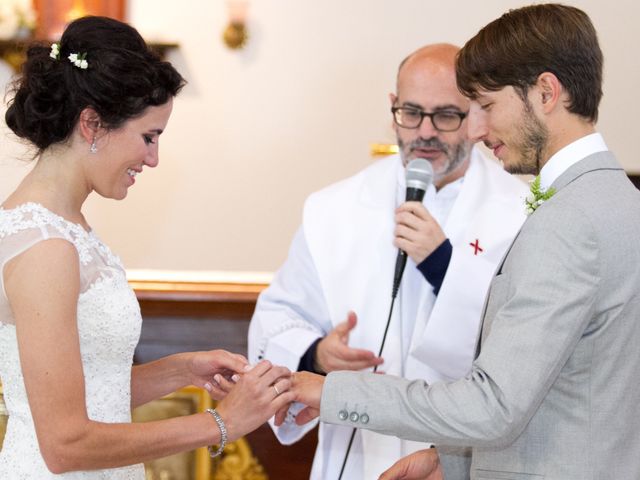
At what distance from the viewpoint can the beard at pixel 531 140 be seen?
7.41 ft

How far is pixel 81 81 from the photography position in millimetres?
2332

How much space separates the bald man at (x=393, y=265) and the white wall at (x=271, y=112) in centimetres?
200

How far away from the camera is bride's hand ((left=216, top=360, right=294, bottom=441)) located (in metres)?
2.46

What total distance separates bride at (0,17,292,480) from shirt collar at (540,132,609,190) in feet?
2.74

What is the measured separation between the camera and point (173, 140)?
559 cm

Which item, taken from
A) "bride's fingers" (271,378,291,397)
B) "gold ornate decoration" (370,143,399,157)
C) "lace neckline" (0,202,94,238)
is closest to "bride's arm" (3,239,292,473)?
"lace neckline" (0,202,94,238)

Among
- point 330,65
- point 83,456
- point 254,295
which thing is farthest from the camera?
point 330,65

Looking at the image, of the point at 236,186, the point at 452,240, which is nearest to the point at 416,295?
the point at 452,240

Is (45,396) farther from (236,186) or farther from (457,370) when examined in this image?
(236,186)

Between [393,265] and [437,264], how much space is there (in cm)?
29

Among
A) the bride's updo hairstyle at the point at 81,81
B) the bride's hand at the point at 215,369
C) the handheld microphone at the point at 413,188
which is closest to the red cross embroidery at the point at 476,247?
the handheld microphone at the point at 413,188

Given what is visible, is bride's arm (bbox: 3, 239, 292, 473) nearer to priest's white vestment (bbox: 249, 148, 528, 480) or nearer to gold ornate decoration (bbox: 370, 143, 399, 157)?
priest's white vestment (bbox: 249, 148, 528, 480)

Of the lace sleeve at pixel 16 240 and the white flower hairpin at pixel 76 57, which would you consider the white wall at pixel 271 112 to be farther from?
the lace sleeve at pixel 16 240

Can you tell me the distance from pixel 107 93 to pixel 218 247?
3.29 metres
